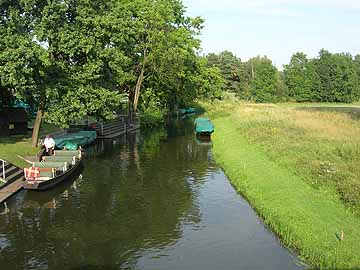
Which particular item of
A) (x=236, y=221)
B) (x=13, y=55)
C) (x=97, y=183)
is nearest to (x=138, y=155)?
(x=97, y=183)

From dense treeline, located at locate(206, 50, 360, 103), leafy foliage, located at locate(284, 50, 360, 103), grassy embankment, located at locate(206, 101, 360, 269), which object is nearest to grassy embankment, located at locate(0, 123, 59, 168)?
grassy embankment, located at locate(206, 101, 360, 269)

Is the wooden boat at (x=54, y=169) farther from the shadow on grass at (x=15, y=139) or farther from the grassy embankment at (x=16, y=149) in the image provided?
the shadow on grass at (x=15, y=139)

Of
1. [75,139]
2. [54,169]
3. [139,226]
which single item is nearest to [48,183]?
[54,169]

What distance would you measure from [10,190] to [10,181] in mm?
1774

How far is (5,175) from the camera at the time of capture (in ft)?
93.2

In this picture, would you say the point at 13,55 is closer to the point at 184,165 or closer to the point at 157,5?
the point at 184,165

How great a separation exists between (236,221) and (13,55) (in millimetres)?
19357

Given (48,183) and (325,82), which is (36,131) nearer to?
(48,183)

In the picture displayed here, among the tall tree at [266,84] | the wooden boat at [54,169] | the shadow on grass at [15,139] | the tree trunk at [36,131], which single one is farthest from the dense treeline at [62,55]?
the tall tree at [266,84]

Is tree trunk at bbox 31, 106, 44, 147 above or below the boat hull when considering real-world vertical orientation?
above

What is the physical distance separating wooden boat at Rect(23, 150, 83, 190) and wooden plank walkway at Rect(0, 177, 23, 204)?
1.78 feet

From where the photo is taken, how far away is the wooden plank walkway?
25016 mm

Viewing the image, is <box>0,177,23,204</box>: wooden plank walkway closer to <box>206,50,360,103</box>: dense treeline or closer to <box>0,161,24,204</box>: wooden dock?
<box>0,161,24,204</box>: wooden dock

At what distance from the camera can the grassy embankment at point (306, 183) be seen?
17.5 m
